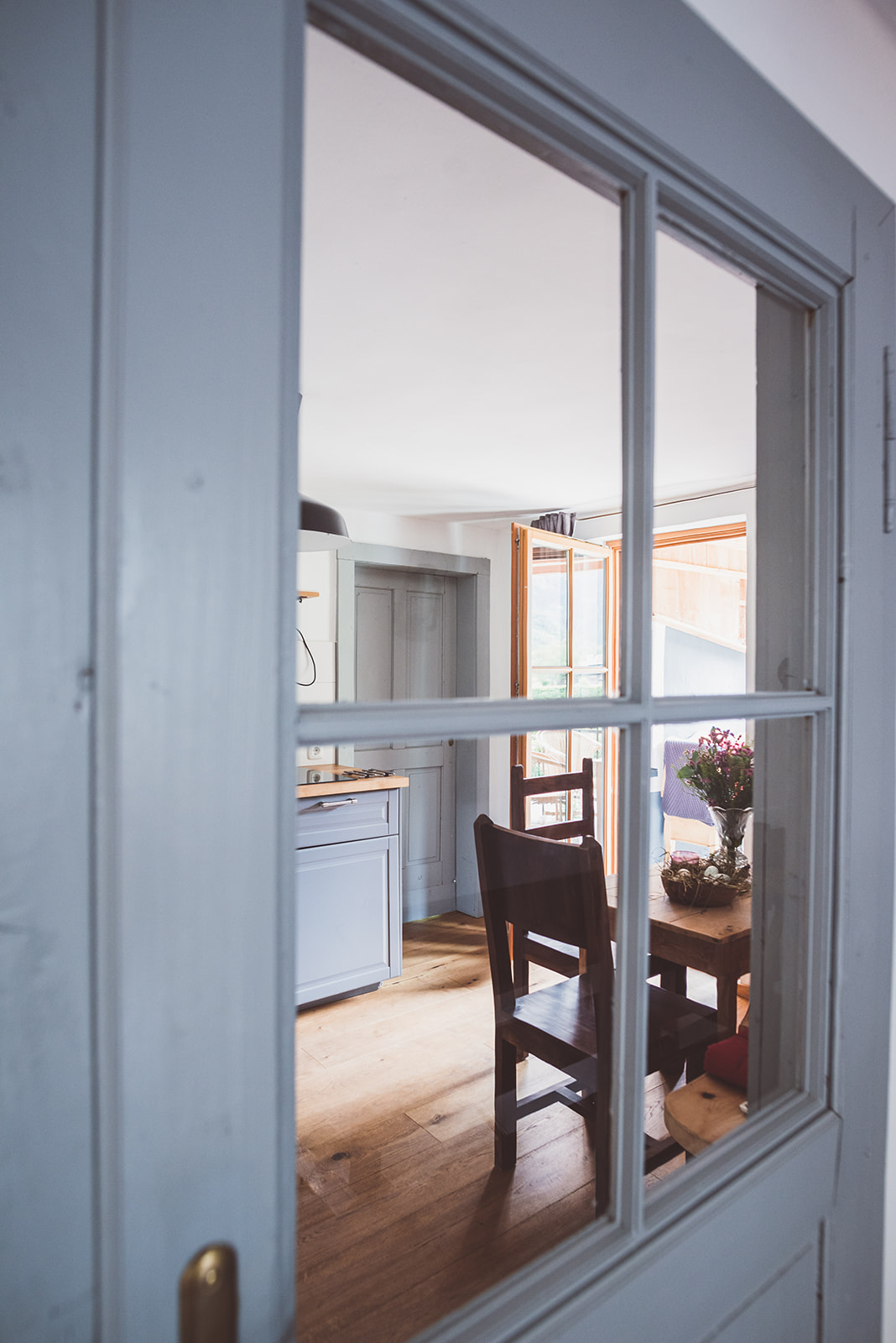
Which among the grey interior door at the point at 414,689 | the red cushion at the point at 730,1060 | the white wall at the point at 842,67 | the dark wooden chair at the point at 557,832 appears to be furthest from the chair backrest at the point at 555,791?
the white wall at the point at 842,67

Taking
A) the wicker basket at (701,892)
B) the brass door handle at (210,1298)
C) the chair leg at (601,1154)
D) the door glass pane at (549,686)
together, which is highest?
the door glass pane at (549,686)

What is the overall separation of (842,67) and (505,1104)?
1308 millimetres

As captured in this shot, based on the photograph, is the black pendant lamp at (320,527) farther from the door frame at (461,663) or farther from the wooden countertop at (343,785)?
the wooden countertop at (343,785)

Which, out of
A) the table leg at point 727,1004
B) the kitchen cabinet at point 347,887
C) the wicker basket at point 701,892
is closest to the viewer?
the kitchen cabinet at point 347,887

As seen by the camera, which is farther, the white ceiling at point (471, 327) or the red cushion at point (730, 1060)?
the red cushion at point (730, 1060)

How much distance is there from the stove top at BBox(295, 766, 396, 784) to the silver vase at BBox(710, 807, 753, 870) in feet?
1.50

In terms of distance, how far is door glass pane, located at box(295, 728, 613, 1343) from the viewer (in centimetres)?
60

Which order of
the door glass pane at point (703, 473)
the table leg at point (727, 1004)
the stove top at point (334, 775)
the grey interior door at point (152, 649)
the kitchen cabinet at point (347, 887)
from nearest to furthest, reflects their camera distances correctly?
the grey interior door at point (152, 649), the stove top at point (334, 775), the kitchen cabinet at point (347, 887), the door glass pane at point (703, 473), the table leg at point (727, 1004)

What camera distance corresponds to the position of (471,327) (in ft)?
4.62

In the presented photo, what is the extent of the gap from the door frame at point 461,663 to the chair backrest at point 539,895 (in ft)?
0.11

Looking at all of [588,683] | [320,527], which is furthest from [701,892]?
[320,527]

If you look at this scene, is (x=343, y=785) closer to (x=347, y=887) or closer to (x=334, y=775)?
(x=334, y=775)

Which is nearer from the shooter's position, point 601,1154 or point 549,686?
point 601,1154

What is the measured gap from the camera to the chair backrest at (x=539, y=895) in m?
0.85
